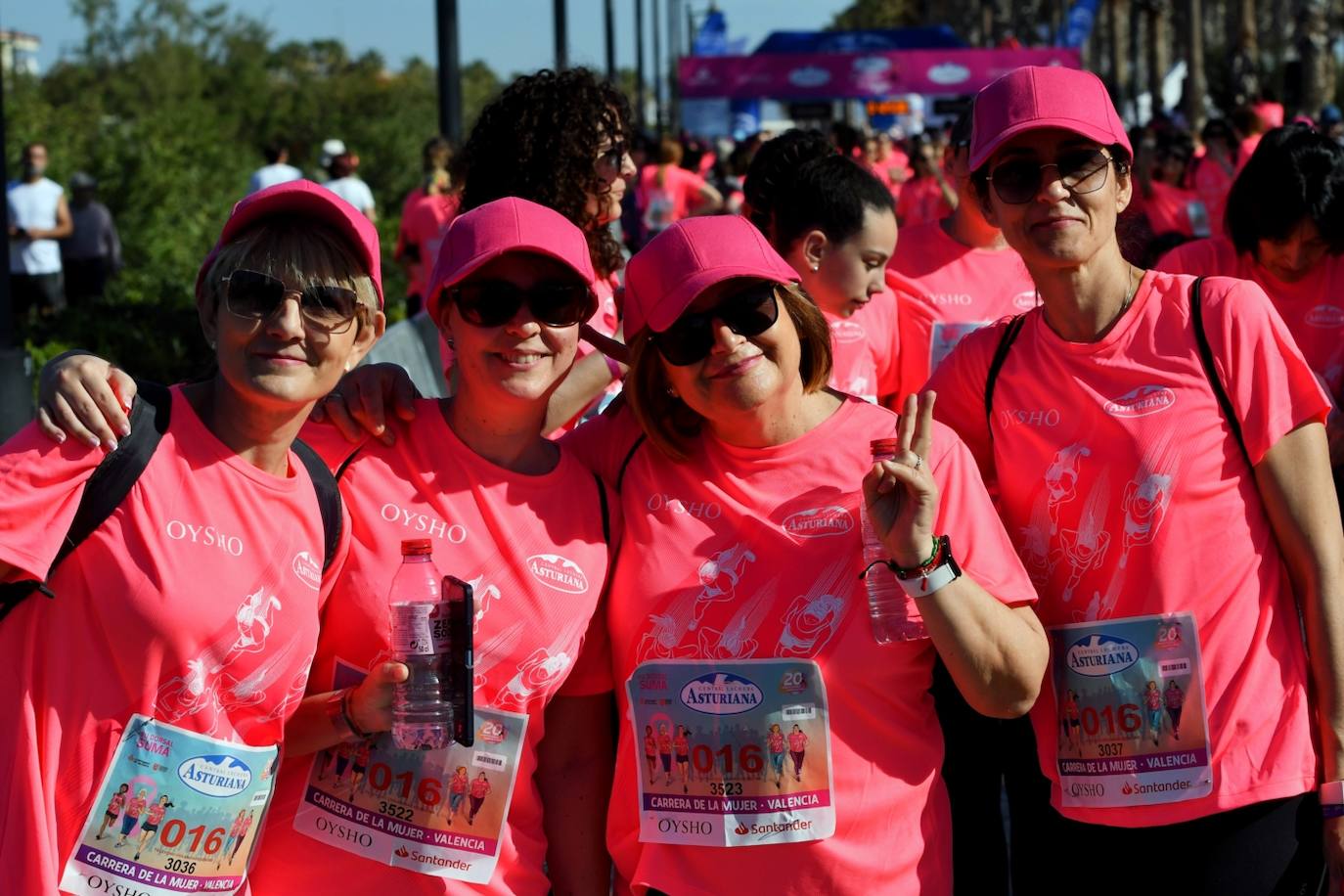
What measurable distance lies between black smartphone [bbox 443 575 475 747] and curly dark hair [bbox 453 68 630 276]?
1.72 meters

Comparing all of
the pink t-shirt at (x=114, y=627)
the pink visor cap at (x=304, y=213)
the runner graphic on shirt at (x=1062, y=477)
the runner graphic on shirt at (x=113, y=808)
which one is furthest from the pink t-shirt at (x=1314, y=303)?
the runner graphic on shirt at (x=113, y=808)

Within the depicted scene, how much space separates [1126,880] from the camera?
335cm

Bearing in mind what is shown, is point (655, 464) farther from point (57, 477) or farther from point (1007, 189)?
point (57, 477)

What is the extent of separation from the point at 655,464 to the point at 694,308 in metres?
0.35

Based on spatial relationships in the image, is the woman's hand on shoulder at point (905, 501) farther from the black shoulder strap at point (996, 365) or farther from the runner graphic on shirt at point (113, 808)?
the runner graphic on shirt at point (113, 808)

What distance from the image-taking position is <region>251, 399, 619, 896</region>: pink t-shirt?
10.3ft

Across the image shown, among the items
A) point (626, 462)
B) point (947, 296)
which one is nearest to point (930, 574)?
point (626, 462)

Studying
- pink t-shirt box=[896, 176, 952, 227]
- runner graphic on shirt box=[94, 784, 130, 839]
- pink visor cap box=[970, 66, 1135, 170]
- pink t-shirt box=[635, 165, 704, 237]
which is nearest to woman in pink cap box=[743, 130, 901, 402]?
pink visor cap box=[970, 66, 1135, 170]

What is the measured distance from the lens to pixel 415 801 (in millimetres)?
3127

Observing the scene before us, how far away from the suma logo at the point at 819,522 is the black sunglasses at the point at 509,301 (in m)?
0.62

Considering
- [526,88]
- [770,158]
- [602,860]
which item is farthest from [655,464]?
[770,158]

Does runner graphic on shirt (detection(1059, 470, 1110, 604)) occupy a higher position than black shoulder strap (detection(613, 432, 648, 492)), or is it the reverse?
black shoulder strap (detection(613, 432, 648, 492))

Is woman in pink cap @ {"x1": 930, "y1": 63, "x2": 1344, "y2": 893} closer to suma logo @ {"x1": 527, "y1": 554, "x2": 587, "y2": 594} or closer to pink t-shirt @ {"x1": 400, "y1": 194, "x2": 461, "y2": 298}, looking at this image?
suma logo @ {"x1": 527, "y1": 554, "x2": 587, "y2": 594}

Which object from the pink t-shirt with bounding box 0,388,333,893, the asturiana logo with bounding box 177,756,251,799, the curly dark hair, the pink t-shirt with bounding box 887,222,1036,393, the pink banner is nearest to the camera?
the pink t-shirt with bounding box 0,388,333,893
